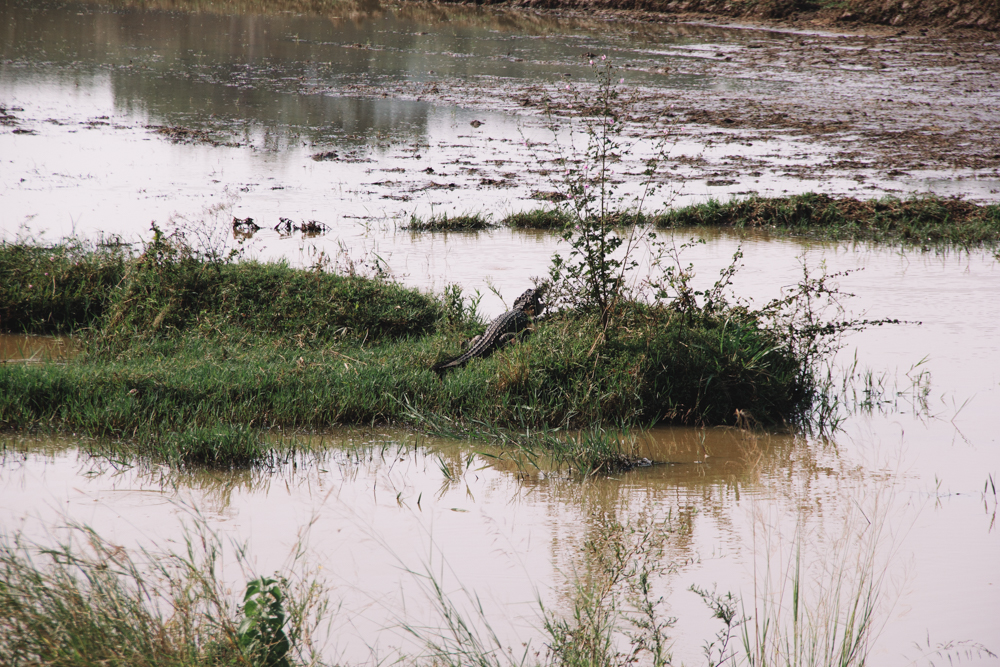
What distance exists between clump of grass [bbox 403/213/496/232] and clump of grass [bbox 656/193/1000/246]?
6.72 ft

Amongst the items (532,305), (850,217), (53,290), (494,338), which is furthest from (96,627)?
(850,217)

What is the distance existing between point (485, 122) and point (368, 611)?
12943mm

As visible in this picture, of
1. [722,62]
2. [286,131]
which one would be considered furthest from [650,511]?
[722,62]

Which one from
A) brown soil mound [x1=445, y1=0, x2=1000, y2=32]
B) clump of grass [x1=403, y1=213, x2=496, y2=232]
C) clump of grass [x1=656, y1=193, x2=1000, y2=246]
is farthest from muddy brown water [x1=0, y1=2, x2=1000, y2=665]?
brown soil mound [x1=445, y1=0, x2=1000, y2=32]

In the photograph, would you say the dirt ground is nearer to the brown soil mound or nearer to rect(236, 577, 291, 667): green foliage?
the brown soil mound

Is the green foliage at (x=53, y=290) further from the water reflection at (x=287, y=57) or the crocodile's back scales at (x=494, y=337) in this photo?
the water reflection at (x=287, y=57)

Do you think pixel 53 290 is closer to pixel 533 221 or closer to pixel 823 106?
pixel 533 221

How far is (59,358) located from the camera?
584cm

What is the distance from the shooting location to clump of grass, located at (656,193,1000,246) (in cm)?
943

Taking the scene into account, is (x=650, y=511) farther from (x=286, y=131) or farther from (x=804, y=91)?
(x=804, y=91)

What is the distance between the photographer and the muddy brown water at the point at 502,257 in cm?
380

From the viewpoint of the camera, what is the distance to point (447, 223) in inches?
368

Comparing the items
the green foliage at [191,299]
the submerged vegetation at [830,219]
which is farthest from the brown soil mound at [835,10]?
the green foliage at [191,299]

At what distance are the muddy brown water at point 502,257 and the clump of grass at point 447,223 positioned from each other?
8.0 inches
